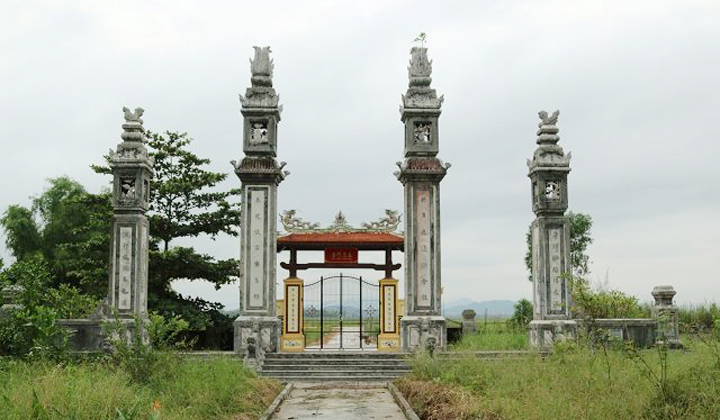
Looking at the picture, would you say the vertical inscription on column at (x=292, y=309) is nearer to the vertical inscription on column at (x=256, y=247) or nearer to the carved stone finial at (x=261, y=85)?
the vertical inscription on column at (x=256, y=247)

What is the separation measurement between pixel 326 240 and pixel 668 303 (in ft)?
29.1

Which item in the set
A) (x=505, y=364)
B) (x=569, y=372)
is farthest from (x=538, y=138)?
(x=569, y=372)

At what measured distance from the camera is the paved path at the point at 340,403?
10941 mm

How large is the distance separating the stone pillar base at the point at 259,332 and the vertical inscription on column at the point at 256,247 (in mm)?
413

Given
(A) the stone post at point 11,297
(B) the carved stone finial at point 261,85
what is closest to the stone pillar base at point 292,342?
(B) the carved stone finial at point 261,85

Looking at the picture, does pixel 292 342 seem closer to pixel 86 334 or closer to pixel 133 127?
pixel 86 334

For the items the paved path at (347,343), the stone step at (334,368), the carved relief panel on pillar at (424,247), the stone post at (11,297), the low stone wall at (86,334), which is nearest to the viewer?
the stone post at (11,297)

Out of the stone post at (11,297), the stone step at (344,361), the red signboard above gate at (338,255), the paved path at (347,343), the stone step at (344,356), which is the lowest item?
the paved path at (347,343)

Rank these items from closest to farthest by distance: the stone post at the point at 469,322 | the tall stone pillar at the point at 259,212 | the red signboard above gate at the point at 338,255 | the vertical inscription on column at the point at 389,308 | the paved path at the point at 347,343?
1. the tall stone pillar at the point at 259,212
2. the red signboard above gate at the point at 338,255
3. the vertical inscription on column at the point at 389,308
4. the paved path at the point at 347,343
5. the stone post at the point at 469,322

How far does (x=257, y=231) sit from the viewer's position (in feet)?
57.6

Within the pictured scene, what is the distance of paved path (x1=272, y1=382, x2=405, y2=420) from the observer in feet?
35.9

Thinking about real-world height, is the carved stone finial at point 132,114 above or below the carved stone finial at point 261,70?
below

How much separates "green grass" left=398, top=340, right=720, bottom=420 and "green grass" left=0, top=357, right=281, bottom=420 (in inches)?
107

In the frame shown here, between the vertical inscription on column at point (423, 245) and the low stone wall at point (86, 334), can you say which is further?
the vertical inscription on column at point (423, 245)
